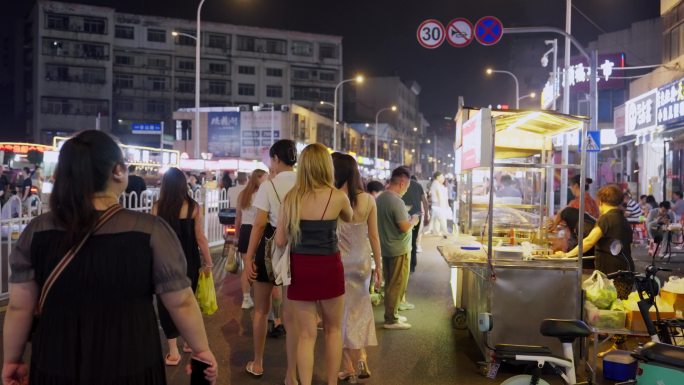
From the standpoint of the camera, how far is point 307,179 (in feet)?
15.3

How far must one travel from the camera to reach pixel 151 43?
63.8 meters

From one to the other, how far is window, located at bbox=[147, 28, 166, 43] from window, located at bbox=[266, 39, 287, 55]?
38.5ft

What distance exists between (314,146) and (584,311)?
321 cm

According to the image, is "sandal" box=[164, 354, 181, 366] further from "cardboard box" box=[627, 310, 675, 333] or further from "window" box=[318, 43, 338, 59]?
"window" box=[318, 43, 338, 59]

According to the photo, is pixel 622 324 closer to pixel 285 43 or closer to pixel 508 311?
pixel 508 311

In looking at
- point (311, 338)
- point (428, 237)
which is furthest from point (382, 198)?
point (428, 237)

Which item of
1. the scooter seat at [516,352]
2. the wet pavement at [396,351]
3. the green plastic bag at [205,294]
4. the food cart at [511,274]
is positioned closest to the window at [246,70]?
the wet pavement at [396,351]

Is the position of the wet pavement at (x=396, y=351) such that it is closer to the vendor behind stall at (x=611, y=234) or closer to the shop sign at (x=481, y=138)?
the vendor behind stall at (x=611, y=234)

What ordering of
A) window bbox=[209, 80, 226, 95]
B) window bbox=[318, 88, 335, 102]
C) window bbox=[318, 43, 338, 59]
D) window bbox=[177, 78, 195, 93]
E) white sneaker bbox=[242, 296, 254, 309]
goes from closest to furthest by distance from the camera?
white sneaker bbox=[242, 296, 254, 309] → window bbox=[177, 78, 195, 93] → window bbox=[209, 80, 226, 95] → window bbox=[318, 43, 338, 59] → window bbox=[318, 88, 335, 102]

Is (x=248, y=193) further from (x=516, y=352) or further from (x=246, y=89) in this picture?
(x=246, y=89)

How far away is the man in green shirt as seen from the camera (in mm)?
7637

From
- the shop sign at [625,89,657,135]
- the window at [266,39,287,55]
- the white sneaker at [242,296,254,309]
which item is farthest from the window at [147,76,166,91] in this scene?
the white sneaker at [242,296,254,309]

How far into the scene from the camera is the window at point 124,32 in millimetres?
62844

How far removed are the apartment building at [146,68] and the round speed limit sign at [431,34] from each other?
49.1m
